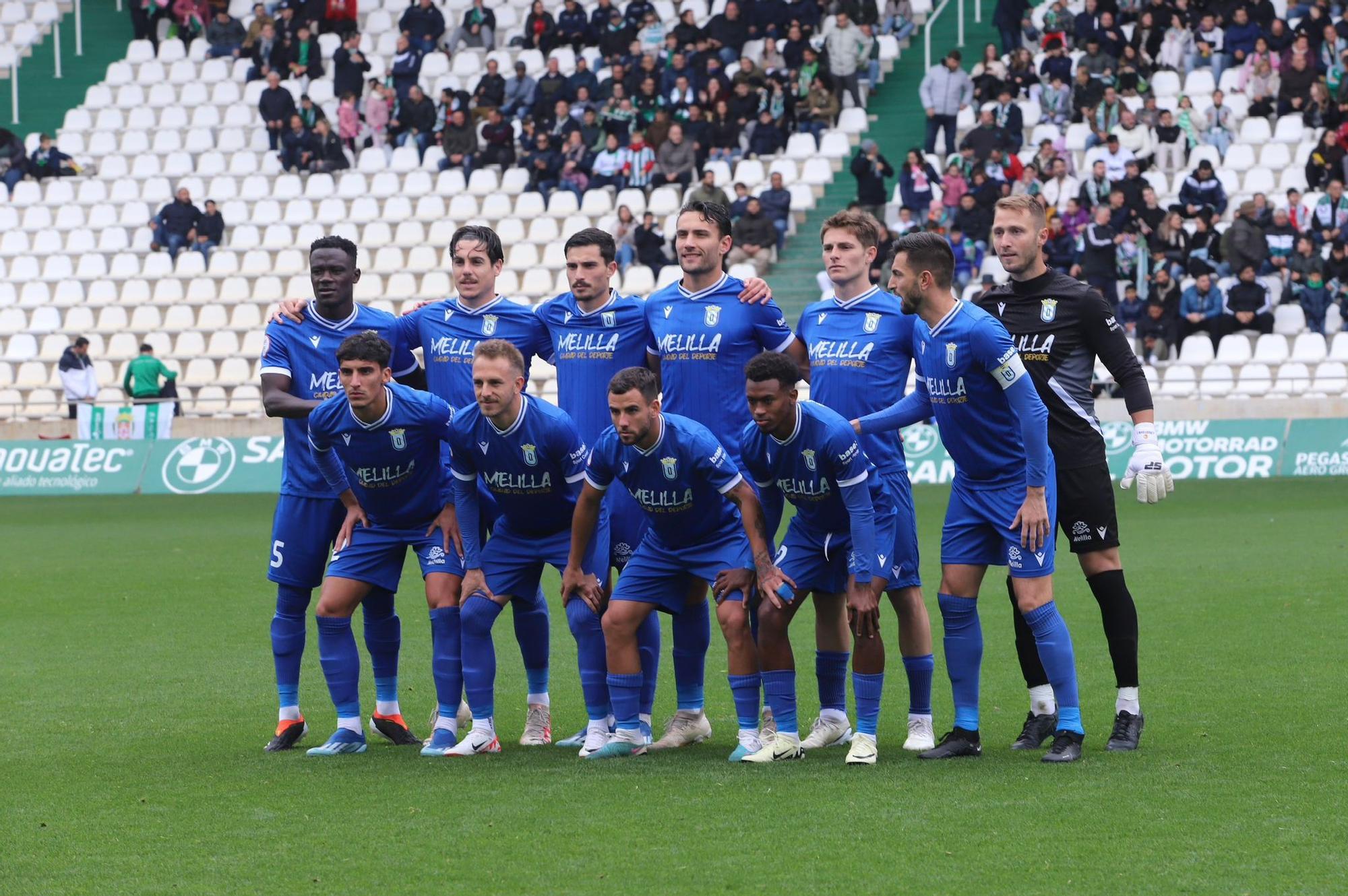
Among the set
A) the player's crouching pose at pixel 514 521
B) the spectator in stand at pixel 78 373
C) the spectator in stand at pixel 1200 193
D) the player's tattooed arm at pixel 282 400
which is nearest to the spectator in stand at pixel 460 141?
the spectator in stand at pixel 78 373

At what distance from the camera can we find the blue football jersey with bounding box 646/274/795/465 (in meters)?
7.69

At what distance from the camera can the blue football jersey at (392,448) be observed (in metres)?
7.49

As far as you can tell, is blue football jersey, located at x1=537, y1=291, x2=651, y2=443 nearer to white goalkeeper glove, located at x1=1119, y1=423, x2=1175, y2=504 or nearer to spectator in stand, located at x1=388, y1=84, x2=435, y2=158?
white goalkeeper glove, located at x1=1119, y1=423, x2=1175, y2=504

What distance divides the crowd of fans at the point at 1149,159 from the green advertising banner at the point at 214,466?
929cm

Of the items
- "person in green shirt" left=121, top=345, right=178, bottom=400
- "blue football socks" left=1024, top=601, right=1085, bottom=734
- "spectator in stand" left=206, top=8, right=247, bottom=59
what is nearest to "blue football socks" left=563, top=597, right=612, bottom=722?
"blue football socks" left=1024, top=601, right=1085, bottom=734

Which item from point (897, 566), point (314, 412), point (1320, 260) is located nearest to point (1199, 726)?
point (897, 566)

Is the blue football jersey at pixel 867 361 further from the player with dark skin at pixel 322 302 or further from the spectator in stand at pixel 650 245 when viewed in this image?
the spectator in stand at pixel 650 245

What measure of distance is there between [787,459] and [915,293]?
85cm

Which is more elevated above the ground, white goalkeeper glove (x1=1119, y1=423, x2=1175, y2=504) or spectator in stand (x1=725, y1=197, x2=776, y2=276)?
spectator in stand (x1=725, y1=197, x2=776, y2=276)

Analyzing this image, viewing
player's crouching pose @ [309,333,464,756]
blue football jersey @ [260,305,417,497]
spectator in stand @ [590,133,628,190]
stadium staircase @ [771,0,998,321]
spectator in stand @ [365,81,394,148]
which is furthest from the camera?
spectator in stand @ [365,81,394,148]

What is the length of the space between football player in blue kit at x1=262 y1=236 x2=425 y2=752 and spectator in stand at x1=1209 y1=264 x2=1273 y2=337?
1720 centimetres

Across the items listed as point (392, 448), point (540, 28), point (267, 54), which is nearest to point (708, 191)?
point (540, 28)

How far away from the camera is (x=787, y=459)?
7000 millimetres

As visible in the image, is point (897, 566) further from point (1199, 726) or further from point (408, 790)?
point (408, 790)
